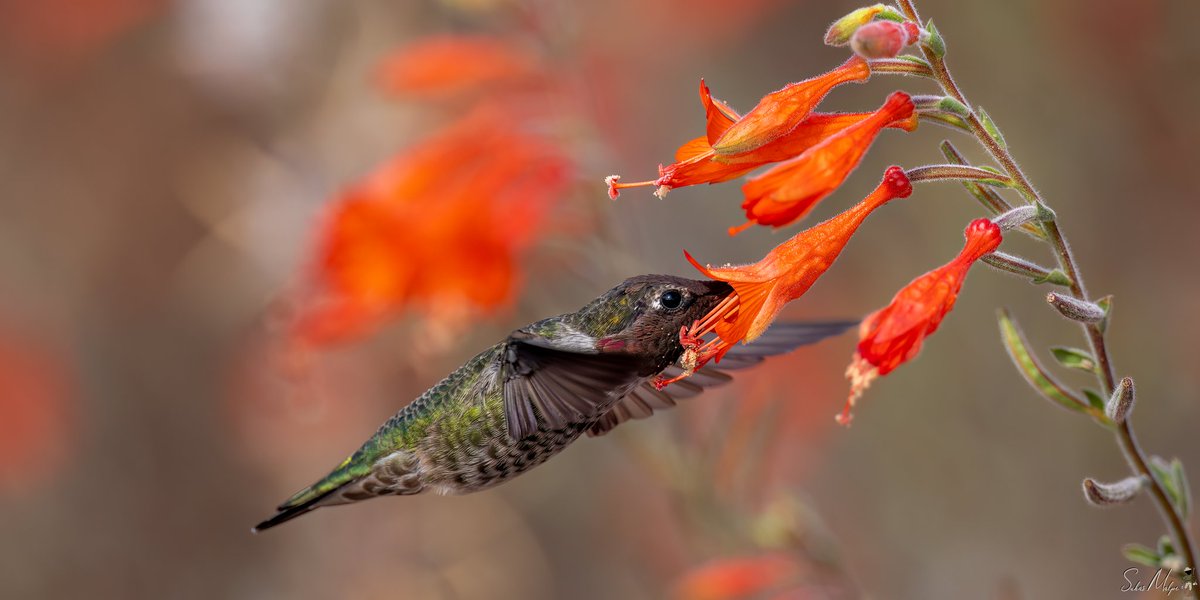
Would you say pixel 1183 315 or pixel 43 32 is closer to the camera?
pixel 1183 315

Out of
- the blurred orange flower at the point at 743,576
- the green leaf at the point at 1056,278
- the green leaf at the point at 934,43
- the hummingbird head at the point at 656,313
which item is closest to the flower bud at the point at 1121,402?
the green leaf at the point at 1056,278

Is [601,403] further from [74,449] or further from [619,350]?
[74,449]

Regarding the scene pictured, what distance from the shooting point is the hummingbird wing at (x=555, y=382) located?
1960mm

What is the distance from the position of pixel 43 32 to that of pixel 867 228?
491cm

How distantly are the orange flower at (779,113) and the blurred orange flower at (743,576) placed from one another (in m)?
1.96

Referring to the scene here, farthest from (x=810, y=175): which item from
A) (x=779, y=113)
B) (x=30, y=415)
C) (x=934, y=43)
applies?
(x=30, y=415)

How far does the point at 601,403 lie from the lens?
2.03 meters

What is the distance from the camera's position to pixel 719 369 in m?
2.32

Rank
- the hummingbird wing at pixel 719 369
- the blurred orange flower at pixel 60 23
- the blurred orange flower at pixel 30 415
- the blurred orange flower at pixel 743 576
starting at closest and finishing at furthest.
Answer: the hummingbird wing at pixel 719 369 < the blurred orange flower at pixel 743 576 < the blurred orange flower at pixel 30 415 < the blurred orange flower at pixel 60 23

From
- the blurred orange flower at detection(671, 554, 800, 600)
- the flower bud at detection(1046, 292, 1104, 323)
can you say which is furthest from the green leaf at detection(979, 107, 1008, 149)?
the blurred orange flower at detection(671, 554, 800, 600)

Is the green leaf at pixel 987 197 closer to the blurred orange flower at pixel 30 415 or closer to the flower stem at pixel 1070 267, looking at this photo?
the flower stem at pixel 1070 267

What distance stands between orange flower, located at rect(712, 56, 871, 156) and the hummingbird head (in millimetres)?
435

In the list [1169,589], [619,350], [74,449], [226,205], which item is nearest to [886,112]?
[619,350]

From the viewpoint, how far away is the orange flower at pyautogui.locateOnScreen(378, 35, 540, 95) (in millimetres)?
3895
